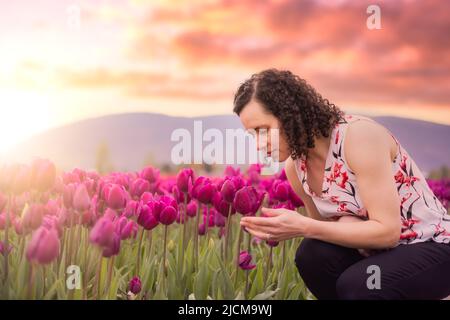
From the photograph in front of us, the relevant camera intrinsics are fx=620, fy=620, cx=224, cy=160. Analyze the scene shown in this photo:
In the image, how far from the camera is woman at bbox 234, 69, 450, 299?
10.6 feet

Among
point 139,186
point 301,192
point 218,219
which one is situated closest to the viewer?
point 301,192

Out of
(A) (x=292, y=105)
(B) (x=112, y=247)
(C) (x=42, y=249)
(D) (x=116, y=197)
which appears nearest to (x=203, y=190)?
(D) (x=116, y=197)

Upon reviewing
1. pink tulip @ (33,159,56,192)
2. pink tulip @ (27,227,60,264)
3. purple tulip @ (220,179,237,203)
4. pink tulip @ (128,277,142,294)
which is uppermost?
pink tulip @ (33,159,56,192)

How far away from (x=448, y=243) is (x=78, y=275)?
208 cm

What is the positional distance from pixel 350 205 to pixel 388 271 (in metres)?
0.43

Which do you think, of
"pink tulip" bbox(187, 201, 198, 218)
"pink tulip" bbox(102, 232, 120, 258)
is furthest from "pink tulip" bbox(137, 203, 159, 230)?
"pink tulip" bbox(187, 201, 198, 218)

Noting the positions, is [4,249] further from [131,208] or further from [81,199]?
[131,208]

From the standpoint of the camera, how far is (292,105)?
3.40 m

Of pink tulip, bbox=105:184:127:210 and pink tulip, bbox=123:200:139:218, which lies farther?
pink tulip, bbox=123:200:139:218

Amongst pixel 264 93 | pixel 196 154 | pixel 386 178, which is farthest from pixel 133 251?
pixel 386 178

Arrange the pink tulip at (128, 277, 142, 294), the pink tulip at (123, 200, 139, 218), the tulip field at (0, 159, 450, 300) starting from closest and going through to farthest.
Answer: the tulip field at (0, 159, 450, 300) → the pink tulip at (128, 277, 142, 294) → the pink tulip at (123, 200, 139, 218)

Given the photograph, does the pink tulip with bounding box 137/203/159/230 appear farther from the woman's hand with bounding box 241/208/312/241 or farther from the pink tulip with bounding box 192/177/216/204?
the woman's hand with bounding box 241/208/312/241

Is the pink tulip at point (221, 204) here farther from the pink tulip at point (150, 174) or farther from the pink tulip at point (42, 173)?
the pink tulip at point (150, 174)

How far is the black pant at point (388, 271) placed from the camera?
327 centimetres
